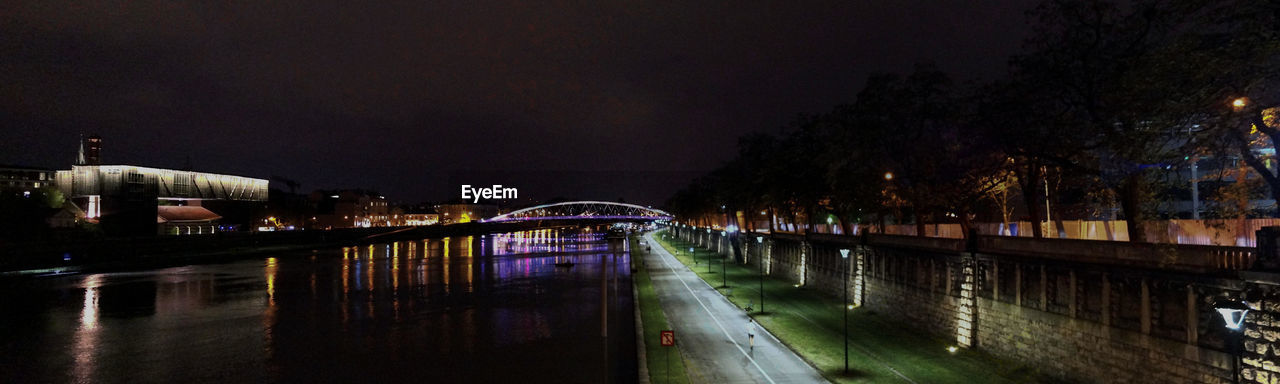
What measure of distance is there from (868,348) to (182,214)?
13448 centimetres

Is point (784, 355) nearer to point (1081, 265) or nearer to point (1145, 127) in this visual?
point (1081, 265)

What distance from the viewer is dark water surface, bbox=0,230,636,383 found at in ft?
108

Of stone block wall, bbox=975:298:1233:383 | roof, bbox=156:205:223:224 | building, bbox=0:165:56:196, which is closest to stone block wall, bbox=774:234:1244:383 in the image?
stone block wall, bbox=975:298:1233:383

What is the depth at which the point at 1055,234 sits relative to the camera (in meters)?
40.4

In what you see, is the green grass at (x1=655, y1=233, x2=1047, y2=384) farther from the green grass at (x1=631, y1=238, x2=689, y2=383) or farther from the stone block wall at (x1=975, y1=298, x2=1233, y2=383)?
the green grass at (x1=631, y1=238, x2=689, y2=383)

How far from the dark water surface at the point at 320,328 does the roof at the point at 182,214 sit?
139 ft

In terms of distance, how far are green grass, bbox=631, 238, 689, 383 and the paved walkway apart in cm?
47

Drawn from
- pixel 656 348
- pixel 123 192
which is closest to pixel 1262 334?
pixel 656 348

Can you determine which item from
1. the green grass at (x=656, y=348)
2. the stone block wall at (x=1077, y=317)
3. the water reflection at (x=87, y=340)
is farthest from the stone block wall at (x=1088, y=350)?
the water reflection at (x=87, y=340)

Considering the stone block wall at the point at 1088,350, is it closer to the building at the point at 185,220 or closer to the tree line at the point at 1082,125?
the tree line at the point at 1082,125

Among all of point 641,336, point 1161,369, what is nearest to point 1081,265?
point 1161,369

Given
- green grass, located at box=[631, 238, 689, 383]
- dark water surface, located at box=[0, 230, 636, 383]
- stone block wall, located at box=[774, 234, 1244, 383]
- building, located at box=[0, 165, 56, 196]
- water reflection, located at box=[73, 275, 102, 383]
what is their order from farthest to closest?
1. building, located at box=[0, 165, 56, 196]
2. water reflection, located at box=[73, 275, 102, 383]
3. dark water surface, located at box=[0, 230, 636, 383]
4. green grass, located at box=[631, 238, 689, 383]
5. stone block wall, located at box=[774, 234, 1244, 383]

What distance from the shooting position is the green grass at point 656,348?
25.7m

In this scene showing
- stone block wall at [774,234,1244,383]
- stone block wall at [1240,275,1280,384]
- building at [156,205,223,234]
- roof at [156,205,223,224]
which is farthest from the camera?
roof at [156,205,223,224]
